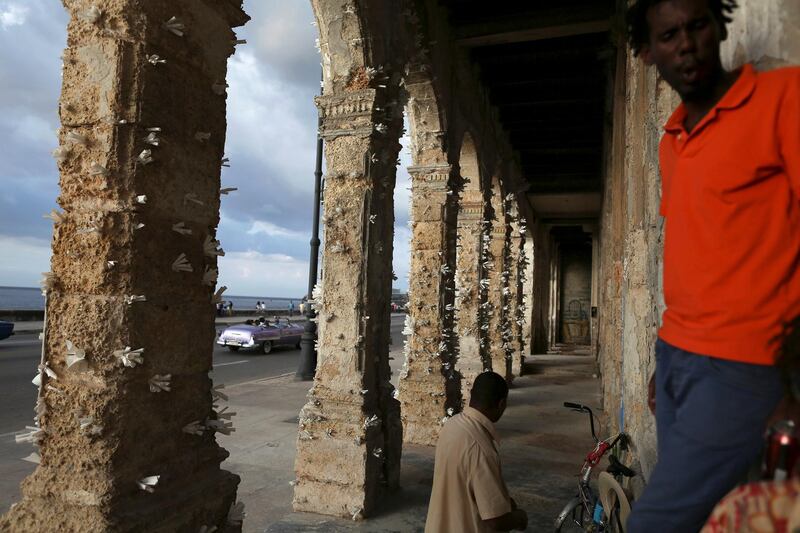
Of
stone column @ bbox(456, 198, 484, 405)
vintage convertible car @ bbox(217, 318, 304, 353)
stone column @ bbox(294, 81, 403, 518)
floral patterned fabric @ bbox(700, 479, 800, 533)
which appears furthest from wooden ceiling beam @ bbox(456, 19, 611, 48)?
vintage convertible car @ bbox(217, 318, 304, 353)

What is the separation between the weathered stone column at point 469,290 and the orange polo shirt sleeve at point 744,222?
24.7 ft

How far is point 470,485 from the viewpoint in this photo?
2.37m

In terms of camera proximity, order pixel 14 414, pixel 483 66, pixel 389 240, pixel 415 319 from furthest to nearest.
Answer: pixel 483 66
pixel 14 414
pixel 415 319
pixel 389 240

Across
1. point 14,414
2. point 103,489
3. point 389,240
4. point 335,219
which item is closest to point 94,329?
point 103,489

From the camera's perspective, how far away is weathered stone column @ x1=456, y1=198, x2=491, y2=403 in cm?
870

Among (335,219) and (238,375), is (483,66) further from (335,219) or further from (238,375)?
(238,375)

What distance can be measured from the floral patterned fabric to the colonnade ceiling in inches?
269

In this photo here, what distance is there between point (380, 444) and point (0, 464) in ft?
13.0

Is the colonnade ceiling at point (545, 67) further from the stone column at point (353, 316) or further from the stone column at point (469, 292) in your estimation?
the stone column at point (353, 316)

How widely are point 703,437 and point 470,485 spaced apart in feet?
4.94

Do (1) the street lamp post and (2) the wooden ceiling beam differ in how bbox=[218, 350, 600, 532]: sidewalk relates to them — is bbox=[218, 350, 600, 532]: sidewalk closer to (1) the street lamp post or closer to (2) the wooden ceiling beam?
(1) the street lamp post

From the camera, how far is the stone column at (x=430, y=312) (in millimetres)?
6391

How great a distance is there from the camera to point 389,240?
16.5 ft

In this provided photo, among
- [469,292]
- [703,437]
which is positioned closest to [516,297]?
[469,292]
